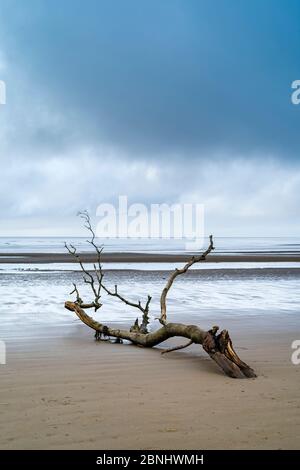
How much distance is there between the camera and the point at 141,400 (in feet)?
16.4

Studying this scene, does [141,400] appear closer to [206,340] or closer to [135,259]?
[206,340]

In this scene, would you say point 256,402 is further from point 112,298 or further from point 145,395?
point 112,298

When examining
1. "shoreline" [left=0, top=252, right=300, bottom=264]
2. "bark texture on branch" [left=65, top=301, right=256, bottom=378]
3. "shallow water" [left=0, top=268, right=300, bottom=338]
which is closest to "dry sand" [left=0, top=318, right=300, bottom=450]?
"bark texture on branch" [left=65, top=301, right=256, bottom=378]

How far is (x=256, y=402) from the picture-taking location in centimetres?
491

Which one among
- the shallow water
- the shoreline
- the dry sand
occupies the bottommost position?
the dry sand

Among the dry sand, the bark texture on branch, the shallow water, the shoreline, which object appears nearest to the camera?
the dry sand

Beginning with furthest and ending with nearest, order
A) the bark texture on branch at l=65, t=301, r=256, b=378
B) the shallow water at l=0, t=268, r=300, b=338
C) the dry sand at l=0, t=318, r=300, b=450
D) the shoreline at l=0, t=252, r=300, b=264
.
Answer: the shoreline at l=0, t=252, r=300, b=264, the shallow water at l=0, t=268, r=300, b=338, the bark texture on branch at l=65, t=301, r=256, b=378, the dry sand at l=0, t=318, r=300, b=450

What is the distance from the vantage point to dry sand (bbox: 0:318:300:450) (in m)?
4.01

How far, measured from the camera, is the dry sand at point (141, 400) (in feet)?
13.1

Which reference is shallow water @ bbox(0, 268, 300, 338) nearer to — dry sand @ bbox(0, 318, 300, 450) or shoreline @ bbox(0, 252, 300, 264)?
dry sand @ bbox(0, 318, 300, 450)

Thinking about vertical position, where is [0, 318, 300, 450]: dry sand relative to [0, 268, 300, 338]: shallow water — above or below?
below

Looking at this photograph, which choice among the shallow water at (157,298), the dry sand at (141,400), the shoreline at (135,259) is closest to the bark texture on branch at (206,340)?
the dry sand at (141,400)
